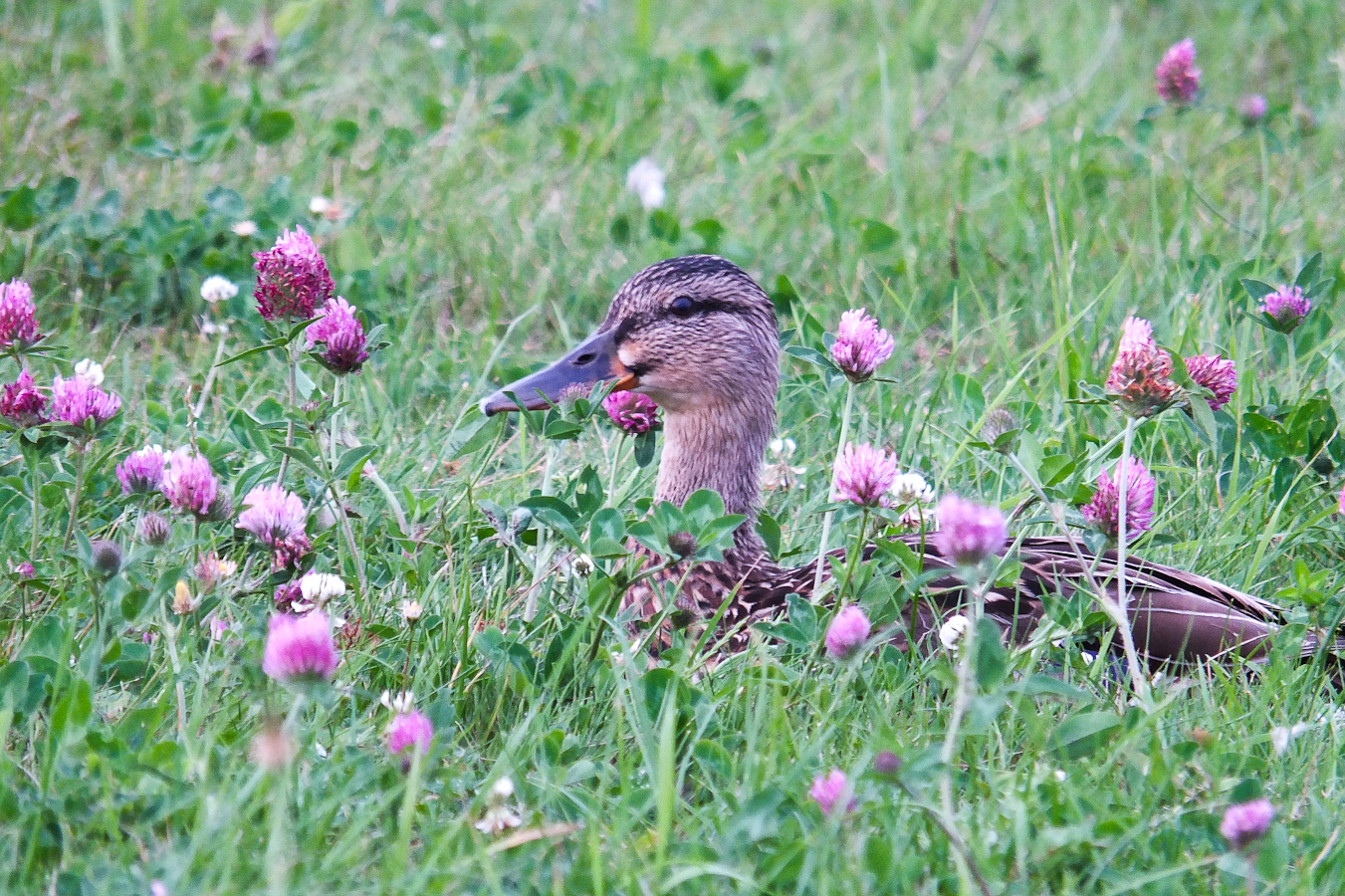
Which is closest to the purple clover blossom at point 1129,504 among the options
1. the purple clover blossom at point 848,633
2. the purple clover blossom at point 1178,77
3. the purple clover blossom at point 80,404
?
the purple clover blossom at point 848,633

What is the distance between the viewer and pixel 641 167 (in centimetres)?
502

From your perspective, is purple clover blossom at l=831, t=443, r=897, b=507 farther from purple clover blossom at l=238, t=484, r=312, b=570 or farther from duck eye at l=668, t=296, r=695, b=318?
duck eye at l=668, t=296, r=695, b=318

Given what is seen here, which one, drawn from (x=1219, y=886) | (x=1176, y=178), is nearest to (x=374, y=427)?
(x=1219, y=886)

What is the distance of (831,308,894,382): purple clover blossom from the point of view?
265cm

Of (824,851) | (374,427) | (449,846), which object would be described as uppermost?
(824,851)

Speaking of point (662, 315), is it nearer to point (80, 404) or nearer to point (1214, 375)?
point (1214, 375)

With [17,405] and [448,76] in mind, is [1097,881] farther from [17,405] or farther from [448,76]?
[448,76]

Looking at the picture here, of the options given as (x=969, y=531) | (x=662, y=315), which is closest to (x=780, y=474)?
(x=662, y=315)

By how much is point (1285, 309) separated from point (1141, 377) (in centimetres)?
106

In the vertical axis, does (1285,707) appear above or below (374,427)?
above

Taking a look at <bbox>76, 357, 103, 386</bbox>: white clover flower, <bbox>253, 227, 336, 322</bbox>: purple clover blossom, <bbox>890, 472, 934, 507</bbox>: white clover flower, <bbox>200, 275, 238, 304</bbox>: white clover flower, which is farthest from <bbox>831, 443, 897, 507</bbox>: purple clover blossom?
<bbox>200, 275, 238, 304</bbox>: white clover flower

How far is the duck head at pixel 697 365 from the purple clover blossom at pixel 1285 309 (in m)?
1.09

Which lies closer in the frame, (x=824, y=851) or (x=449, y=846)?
(x=824, y=851)

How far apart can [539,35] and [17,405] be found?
403 centimetres
